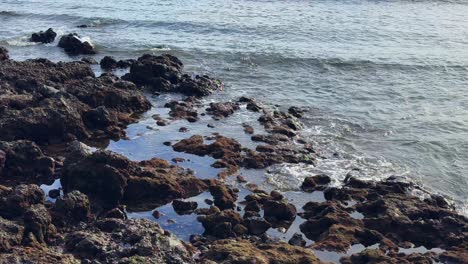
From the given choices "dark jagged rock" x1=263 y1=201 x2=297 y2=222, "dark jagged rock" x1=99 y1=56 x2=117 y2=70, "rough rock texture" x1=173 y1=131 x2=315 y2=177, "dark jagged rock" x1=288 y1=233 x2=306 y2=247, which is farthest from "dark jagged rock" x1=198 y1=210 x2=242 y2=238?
"dark jagged rock" x1=99 y1=56 x2=117 y2=70

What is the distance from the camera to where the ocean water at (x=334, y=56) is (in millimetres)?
27531

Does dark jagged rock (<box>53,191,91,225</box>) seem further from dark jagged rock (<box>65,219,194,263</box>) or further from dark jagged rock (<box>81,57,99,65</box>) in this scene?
dark jagged rock (<box>81,57,99,65</box>)

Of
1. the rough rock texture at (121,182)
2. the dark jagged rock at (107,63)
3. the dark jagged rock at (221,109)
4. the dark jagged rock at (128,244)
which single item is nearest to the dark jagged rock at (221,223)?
the dark jagged rock at (128,244)

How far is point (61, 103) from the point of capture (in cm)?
2692

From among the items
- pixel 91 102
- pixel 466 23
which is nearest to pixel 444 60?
pixel 466 23

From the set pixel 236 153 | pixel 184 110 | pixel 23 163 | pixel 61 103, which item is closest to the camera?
pixel 23 163

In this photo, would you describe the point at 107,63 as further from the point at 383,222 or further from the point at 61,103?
the point at 383,222

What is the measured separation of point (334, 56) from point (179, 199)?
85.6ft

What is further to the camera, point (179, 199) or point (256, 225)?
point (179, 199)

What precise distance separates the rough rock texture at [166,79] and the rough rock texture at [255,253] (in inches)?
705

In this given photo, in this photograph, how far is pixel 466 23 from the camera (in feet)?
177

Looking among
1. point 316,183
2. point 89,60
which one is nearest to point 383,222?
point 316,183

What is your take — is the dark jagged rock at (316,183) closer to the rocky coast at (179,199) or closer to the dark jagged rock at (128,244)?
the rocky coast at (179,199)

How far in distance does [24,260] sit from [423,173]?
17.6 m
